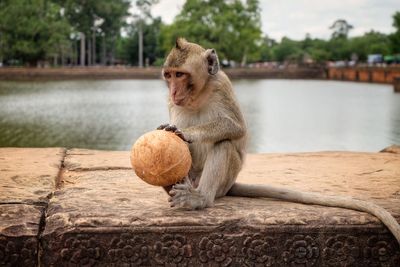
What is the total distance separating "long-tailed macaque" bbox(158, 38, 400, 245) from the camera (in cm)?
417

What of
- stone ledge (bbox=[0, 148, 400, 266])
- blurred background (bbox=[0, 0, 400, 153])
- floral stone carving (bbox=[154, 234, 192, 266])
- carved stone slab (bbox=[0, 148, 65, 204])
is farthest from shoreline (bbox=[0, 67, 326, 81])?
floral stone carving (bbox=[154, 234, 192, 266])

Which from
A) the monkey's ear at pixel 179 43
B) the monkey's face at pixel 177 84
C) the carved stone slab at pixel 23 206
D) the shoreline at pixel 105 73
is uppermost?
the monkey's ear at pixel 179 43

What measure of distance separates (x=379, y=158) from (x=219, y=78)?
12.1 ft

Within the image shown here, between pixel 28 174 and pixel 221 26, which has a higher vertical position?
pixel 221 26

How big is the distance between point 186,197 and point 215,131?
544mm

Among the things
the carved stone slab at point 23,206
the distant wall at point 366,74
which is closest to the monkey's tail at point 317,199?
the carved stone slab at point 23,206

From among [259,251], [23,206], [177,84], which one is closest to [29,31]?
[23,206]

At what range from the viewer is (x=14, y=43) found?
6356cm

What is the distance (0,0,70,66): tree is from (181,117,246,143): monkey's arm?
203 ft

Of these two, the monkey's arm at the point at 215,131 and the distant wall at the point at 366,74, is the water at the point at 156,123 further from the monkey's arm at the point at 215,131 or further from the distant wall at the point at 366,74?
the distant wall at the point at 366,74

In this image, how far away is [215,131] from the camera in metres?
4.31

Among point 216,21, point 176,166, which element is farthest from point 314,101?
point 176,166

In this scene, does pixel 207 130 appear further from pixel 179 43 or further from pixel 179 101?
pixel 179 43

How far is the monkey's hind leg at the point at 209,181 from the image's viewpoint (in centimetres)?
415
